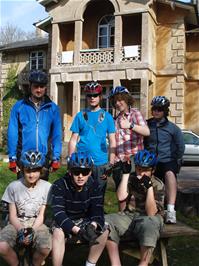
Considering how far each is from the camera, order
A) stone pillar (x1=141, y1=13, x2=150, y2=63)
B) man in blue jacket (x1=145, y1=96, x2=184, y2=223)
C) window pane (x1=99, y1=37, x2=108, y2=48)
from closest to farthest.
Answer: man in blue jacket (x1=145, y1=96, x2=184, y2=223), stone pillar (x1=141, y1=13, x2=150, y2=63), window pane (x1=99, y1=37, x2=108, y2=48)

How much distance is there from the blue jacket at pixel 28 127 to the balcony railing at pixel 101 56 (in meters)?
16.6

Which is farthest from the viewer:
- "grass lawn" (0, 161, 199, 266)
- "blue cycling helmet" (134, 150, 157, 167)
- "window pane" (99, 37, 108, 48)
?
"window pane" (99, 37, 108, 48)

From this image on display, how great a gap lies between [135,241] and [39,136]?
1717 millimetres

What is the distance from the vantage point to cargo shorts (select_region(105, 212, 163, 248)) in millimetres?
4434

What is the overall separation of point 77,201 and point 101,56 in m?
18.3

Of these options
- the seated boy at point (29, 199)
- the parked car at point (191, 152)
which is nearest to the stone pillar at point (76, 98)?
the parked car at point (191, 152)

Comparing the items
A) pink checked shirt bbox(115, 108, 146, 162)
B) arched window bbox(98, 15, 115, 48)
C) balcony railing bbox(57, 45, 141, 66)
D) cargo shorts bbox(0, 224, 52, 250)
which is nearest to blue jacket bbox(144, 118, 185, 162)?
pink checked shirt bbox(115, 108, 146, 162)

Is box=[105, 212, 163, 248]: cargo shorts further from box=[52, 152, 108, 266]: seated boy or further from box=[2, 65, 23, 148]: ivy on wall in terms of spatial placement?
box=[2, 65, 23, 148]: ivy on wall

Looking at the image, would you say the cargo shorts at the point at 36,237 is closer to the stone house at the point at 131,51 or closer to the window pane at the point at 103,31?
the stone house at the point at 131,51

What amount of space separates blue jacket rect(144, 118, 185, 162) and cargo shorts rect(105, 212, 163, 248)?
1.19m

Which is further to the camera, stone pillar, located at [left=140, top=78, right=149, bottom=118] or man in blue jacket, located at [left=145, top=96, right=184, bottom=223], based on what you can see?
stone pillar, located at [left=140, top=78, right=149, bottom=118]

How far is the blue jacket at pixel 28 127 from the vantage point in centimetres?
521

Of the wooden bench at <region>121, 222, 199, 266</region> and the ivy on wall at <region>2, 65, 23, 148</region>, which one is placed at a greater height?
the ivy on wall at <region>2, 65, 23, 148</region>

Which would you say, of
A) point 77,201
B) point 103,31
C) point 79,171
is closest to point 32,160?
point 79,171
